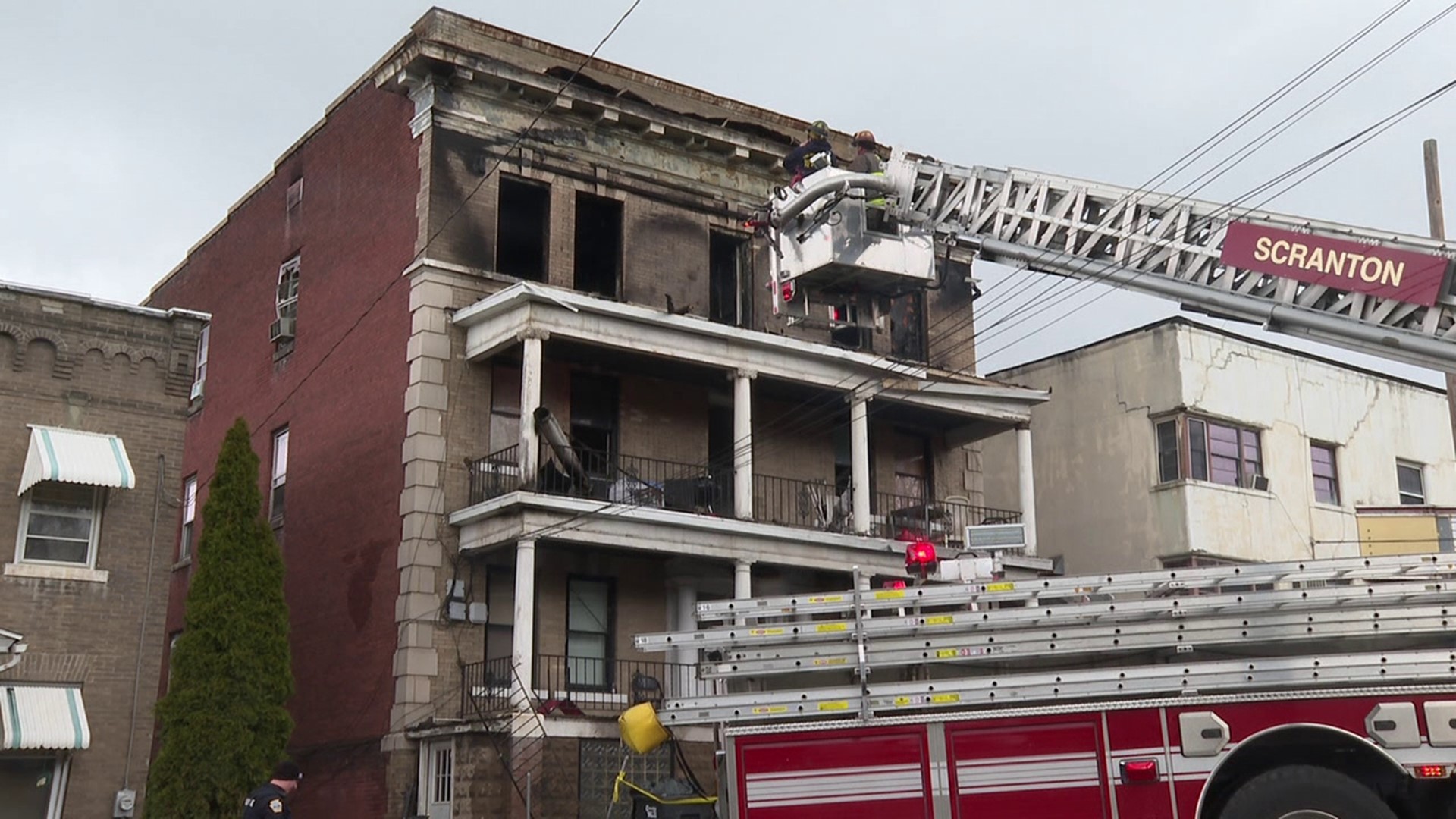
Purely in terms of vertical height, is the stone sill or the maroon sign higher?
the maroon sign

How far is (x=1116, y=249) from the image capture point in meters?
16.1

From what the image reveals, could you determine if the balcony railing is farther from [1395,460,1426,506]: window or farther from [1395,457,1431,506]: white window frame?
[1395,460,1426,506]: window

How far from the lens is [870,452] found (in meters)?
29.5

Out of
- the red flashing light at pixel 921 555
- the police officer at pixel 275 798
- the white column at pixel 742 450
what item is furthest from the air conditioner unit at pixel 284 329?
the police officer at pixel 275 798

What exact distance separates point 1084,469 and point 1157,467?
Result: 6.09 feet

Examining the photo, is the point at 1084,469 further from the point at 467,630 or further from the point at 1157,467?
the point at 467,630

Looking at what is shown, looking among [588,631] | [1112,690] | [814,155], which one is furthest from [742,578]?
[1112,690]

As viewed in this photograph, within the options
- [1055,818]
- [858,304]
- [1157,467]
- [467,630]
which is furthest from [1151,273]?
[1157,467]

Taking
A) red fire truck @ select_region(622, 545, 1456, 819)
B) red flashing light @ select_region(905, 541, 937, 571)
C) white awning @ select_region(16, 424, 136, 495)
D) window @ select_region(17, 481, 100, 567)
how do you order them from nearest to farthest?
red fire truck @ select_region(622, 545, 1456, 819), red flashing light @ select_region(905, 541, 937, 571), white awning @ select_region(16, 424, 136, 495), window @ select_region(17, 481, 100, 567)

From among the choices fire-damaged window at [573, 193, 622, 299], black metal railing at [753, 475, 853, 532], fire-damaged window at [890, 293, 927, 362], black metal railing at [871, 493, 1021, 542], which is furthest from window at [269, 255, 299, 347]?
black metal railing at [871, 493, 1021, 542]

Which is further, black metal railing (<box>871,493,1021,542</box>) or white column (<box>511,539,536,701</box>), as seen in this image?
black metal railing (<box>871,493,1021,542</box>)

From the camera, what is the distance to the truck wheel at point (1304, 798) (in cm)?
1030

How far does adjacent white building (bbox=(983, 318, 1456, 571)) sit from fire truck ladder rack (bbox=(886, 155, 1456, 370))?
1505 centimetres

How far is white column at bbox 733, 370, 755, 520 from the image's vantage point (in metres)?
25.2
